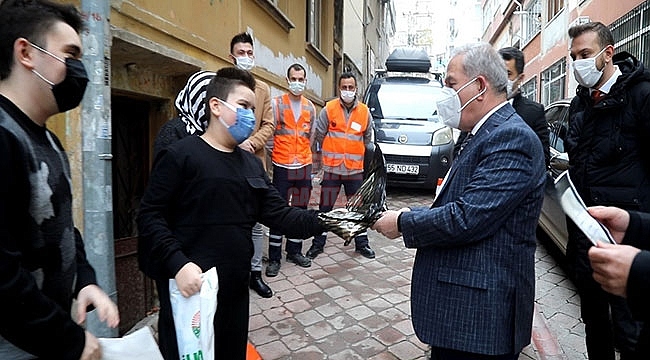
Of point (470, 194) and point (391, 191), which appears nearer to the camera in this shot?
point (470, 194)

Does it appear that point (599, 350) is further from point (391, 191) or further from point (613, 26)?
point (613, 26)

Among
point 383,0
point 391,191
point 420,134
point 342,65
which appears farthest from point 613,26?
point 383,0

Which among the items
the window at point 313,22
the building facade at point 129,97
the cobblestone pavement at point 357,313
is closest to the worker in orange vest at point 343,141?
the cobblestone pavement at point 357,313

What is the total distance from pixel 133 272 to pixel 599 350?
3.41 metres

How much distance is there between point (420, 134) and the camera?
7.80 metres

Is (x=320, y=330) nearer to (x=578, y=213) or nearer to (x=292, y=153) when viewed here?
(x=292, y=153)

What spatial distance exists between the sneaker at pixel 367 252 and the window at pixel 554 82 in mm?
12991

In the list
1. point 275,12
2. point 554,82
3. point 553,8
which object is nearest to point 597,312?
point 275,12

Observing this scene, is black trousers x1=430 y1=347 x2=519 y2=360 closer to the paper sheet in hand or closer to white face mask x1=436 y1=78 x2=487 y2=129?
the paper sheet in hand

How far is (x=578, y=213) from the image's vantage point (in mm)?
1506

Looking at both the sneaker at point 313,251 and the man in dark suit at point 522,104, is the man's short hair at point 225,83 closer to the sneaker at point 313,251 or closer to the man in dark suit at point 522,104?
the man in dark suit at point 522,104

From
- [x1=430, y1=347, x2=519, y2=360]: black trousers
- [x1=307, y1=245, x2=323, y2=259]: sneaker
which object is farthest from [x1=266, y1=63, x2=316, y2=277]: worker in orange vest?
[x1=430, y1=347, x2=519, y2=360]: black trousers

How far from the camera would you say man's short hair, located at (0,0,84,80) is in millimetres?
1294

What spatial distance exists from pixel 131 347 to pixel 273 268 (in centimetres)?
311
